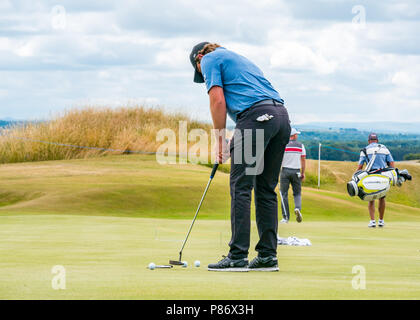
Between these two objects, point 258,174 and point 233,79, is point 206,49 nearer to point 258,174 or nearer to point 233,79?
point 233,79

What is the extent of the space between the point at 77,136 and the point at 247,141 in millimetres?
24859

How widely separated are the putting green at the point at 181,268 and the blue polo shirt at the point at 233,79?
155 cm

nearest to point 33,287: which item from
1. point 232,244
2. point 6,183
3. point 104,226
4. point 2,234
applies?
point 232,244

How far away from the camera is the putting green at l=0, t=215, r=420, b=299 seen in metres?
4.66

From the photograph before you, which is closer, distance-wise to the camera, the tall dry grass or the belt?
the belt

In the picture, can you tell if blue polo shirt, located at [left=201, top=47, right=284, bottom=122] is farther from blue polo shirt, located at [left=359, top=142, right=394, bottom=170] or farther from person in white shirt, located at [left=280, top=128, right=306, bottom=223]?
blue polo shirt, located at [left=359, top=142, right=394, bottom=170]

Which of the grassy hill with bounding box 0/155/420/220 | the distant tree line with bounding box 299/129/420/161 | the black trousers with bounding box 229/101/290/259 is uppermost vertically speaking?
the black trousers with bounding box 229/101/290/259

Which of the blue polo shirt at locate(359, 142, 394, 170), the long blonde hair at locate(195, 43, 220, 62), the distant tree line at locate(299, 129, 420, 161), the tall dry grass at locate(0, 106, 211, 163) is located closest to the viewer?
the long blonde hair at locate(195, 43, 220, 62)

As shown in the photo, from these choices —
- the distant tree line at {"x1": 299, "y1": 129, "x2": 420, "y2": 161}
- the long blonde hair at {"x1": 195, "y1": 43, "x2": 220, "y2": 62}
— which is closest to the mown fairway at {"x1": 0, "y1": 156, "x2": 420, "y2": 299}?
the long blonde hair at {"x1": 195, "y1": 43, "x2": 220, "y2": 62}

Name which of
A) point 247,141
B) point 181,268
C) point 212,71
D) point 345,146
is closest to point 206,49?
point 212,71

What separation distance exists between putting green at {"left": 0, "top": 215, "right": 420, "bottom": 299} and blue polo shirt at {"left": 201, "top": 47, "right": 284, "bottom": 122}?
5.08 ft

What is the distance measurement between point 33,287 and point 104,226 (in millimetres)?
8584

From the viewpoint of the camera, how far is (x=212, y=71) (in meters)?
6.36

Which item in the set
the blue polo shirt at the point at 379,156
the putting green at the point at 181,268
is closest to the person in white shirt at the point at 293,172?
the blue polo shirt at the point at 379,156
